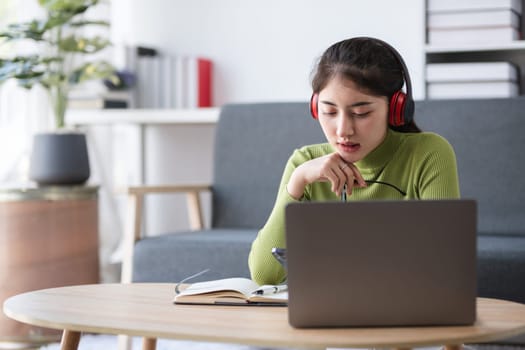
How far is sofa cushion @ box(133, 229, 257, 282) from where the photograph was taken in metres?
2.59

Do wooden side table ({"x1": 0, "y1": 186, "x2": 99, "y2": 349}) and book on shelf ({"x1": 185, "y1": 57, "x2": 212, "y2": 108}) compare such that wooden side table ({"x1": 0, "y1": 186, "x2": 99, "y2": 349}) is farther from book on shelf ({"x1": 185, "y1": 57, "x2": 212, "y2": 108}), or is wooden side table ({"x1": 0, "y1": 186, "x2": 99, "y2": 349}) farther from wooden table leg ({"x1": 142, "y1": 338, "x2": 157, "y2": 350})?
wooden table leg ({"x1": 142, "y1": 338, "x2": 157, "y2": 350})

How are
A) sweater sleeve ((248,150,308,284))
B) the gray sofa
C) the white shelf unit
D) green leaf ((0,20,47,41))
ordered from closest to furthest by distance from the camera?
sweater sleeve ((248,150,308,284)) < the gray sofa < green leaf ((0,20,47,41)) < the white shelf unit

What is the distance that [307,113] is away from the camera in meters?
3.04

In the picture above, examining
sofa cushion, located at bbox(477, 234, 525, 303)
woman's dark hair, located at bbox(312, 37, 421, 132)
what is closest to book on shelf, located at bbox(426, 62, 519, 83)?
sofa cushion, located at bbox(477, 234, 525, 303)

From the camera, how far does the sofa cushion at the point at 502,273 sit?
231 cm

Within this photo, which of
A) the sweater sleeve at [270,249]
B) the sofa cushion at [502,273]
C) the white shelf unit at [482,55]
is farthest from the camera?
the white shelf unit at [482,55]

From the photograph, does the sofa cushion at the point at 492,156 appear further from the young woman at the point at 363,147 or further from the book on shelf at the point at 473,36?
the young woman at the point at 363,147

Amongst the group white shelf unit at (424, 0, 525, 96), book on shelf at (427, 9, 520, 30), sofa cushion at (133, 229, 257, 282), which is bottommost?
sofa cushion at (133, 229, 257, 282)

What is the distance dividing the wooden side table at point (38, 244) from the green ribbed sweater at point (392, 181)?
129 cm

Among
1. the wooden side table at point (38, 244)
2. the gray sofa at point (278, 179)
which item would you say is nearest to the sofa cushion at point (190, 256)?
the gray sofa at point (278, 179)

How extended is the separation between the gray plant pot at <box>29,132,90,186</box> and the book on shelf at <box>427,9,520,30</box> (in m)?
1.37

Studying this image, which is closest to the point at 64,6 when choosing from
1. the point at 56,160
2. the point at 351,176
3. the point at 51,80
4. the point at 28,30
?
the point at 28,30

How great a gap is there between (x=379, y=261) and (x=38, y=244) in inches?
74.0

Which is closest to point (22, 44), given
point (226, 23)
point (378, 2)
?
point (226, 23)
